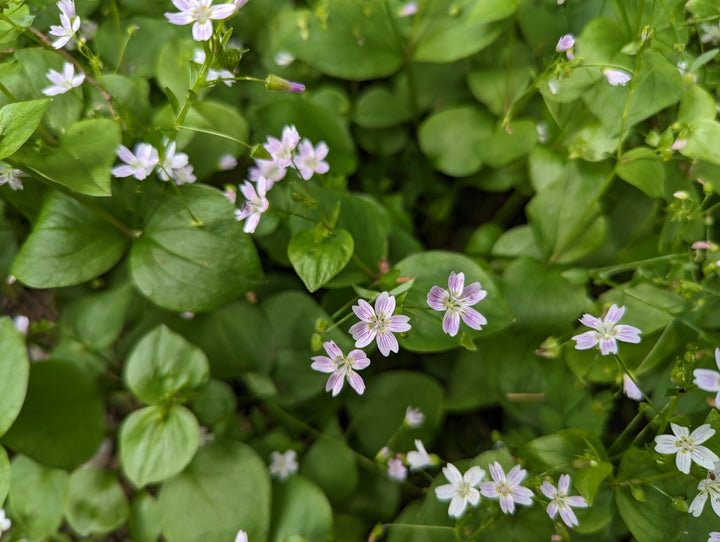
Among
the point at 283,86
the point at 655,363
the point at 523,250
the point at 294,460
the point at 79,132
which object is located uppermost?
the point at 283,86

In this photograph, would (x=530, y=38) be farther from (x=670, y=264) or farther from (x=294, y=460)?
(x=294, y=460)

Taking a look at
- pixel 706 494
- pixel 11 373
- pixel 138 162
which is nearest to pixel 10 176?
pixel 138 162

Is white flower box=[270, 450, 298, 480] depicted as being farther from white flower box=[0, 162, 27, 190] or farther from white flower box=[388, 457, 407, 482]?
white flower box=[0, 162, 27, 190]

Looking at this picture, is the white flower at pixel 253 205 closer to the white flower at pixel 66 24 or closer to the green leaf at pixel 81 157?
the green leaf at pixel 81 157

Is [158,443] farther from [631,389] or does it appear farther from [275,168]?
[631,389]

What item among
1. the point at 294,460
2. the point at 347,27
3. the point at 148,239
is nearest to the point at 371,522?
the point at 294,460
